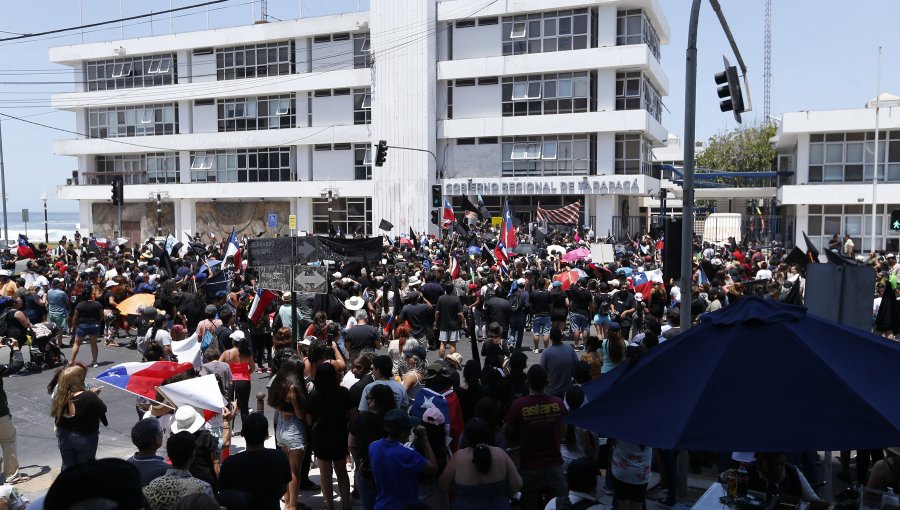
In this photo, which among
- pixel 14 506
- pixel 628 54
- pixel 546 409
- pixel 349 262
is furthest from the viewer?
pixel 628 54

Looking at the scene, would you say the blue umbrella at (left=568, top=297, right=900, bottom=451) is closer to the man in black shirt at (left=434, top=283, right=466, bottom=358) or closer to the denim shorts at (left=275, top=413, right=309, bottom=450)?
the denim shorts at (left=275, top=413, right=309, bottom=450)

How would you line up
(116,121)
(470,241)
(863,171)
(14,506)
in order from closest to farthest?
(14,506), (470,241), (863,171), (116,121)

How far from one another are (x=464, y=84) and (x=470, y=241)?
695 inches

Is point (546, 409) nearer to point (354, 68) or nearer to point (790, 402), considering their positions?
point (790, 402)

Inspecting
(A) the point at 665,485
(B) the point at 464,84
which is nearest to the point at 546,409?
(A) the point at 665,485

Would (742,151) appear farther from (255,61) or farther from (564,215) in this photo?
(255,61)

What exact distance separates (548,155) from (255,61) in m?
20.6

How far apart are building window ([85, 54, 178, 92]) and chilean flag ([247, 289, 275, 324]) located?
42754 mm

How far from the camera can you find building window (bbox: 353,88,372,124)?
46.0m

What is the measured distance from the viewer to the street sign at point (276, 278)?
44.0 feet

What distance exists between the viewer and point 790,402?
4.32 m

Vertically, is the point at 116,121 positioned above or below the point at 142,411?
above

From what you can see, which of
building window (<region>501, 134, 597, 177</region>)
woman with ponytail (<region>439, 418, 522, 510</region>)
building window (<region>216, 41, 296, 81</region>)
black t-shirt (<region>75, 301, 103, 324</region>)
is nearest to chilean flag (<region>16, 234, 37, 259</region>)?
black t-shirt (<region>75, 301, 103, 324</region>)

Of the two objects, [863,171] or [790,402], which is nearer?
[790,402]
